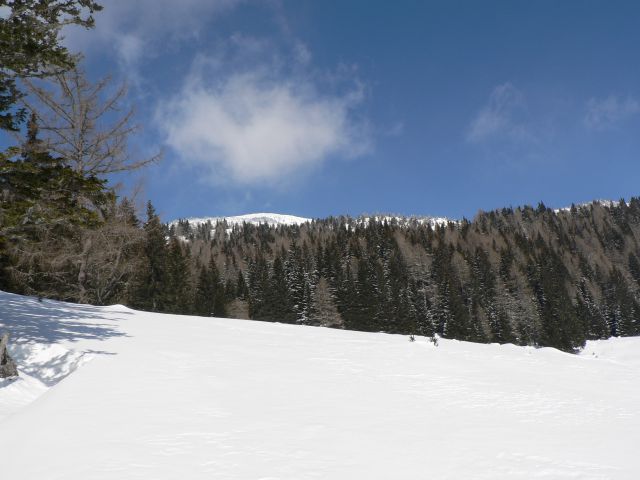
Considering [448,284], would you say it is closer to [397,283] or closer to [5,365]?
→ [397,283]

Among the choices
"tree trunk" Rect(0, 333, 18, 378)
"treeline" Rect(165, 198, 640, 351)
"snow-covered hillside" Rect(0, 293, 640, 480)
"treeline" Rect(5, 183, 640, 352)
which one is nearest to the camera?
"snow-covered hillside" Rect(0, 293, 640, 480)

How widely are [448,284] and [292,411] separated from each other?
3014 inches

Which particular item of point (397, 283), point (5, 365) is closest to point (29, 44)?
→ point (5, 365)

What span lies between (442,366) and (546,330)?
70996mm

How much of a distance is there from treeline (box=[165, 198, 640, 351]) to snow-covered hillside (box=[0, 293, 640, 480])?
117 feet

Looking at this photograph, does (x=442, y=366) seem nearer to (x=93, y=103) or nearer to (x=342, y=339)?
(x=342, y=339)

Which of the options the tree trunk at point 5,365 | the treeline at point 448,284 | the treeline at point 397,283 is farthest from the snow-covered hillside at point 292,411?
the treeline at point 448,284

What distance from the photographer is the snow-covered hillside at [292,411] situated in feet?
12.1

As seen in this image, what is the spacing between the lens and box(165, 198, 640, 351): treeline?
64688 mm

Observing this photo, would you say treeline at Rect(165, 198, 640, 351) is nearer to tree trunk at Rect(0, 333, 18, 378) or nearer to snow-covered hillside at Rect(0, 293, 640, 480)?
snow-covered hillside at Rect(0, 293, 640, 480)

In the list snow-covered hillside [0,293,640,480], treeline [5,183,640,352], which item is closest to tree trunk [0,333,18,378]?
snow-covered hillside [0,293,640,480]

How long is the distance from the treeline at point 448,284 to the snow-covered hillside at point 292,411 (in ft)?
117

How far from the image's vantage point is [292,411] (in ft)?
17.3

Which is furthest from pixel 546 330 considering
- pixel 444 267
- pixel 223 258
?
pixel 223 258
